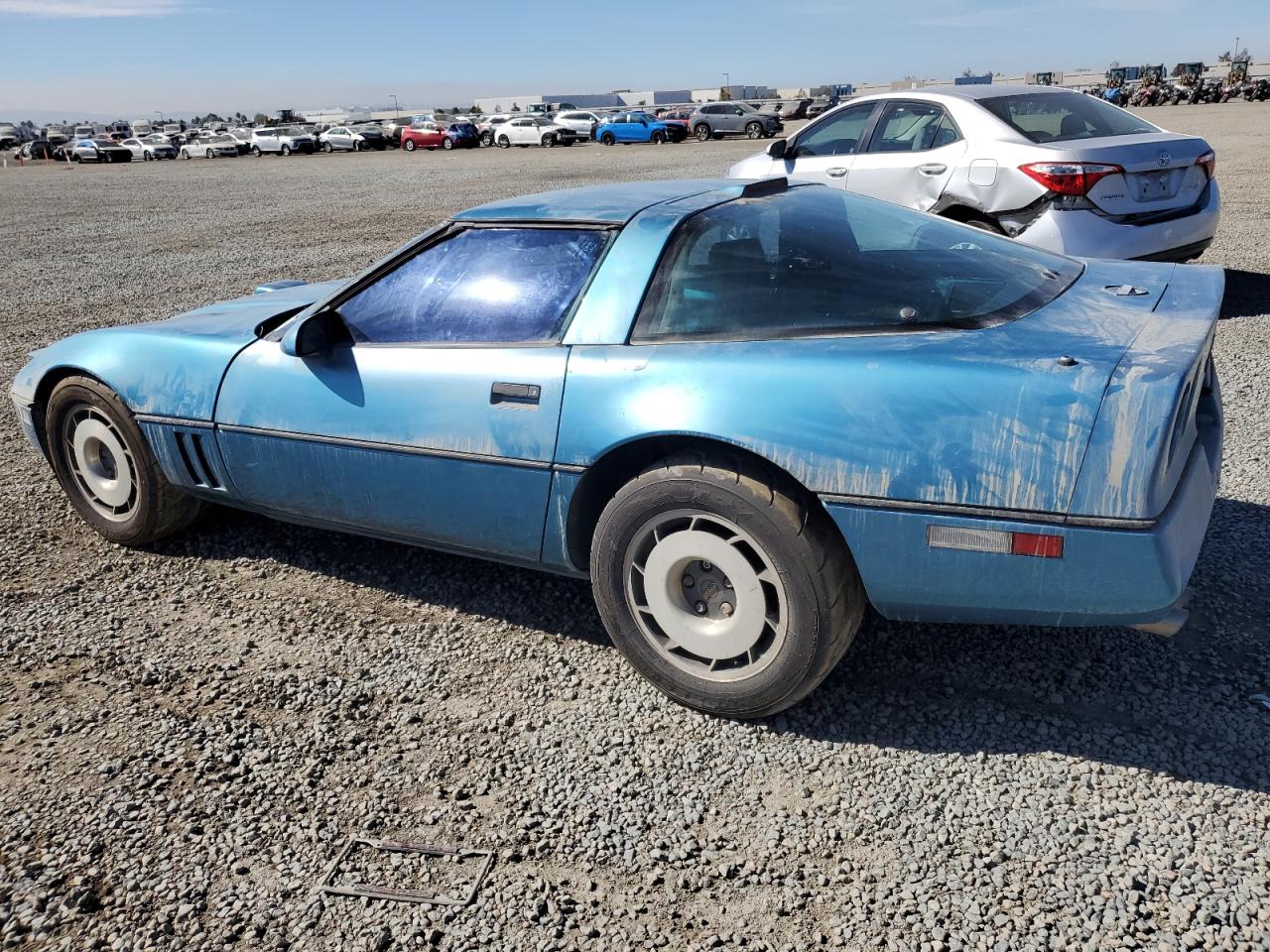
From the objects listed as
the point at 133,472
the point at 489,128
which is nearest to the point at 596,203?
the point at 133,472

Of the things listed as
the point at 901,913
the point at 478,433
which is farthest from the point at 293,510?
the point at 901,913

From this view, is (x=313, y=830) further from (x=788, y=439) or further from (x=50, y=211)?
(x=50, y=211)

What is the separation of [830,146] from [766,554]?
5.87 m

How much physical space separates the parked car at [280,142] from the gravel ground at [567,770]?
4417cm

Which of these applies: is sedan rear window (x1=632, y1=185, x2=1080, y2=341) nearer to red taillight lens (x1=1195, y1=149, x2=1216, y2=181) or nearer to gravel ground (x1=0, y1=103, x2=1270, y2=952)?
gravel ground (x1=0, y1=103, x2=1270, y2=952)

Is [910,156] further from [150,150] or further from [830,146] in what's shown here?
[150,150]

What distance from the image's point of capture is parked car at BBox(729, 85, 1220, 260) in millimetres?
5812

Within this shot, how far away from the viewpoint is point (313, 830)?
7.79 feet

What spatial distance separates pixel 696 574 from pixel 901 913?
980mm

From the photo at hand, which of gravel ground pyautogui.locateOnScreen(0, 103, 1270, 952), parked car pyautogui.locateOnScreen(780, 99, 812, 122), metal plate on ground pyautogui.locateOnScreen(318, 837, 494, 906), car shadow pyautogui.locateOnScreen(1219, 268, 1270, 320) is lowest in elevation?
metal plate on ground pyautogui.locateOnScreen(318, 837, 494, 906)

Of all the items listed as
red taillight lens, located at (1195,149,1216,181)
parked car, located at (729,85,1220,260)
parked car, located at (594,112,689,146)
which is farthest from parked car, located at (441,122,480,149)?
red taillight lens, located at (1195,149,1216,181)

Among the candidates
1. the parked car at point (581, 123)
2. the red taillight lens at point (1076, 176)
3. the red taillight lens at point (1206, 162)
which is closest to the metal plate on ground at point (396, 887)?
the red taillight lens at point (1076, 176)

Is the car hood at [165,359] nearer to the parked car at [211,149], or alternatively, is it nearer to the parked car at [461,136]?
the parked car at [461,136]

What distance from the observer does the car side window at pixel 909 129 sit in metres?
6.75
